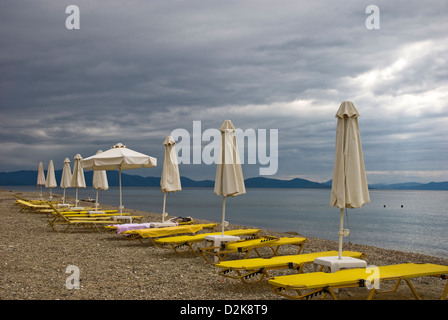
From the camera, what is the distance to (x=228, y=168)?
8.29m

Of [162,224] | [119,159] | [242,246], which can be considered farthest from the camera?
[119,159]

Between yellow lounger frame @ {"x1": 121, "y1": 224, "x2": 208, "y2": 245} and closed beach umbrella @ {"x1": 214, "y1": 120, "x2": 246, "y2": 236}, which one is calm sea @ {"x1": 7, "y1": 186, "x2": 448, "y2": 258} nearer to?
closed beach umbrella @ {"x1": 214, "y1": 120, "x2": 246, "y2": 236}

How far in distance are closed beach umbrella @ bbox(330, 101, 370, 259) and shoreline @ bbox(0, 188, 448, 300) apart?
131 centimetres

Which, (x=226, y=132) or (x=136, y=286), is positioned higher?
(x=226, y=132)

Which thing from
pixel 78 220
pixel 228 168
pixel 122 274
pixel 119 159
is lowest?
pixel 122 274

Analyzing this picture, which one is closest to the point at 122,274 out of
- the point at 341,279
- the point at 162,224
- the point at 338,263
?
the point at 338,263

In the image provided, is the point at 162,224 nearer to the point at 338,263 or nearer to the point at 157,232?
the point at 157,232

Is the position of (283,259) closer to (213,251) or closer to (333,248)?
(213,251)

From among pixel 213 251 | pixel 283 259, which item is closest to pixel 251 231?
pixel 213 251

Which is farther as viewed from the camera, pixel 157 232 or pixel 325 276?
pixel 157 232

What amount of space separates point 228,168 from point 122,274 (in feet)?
9.82
